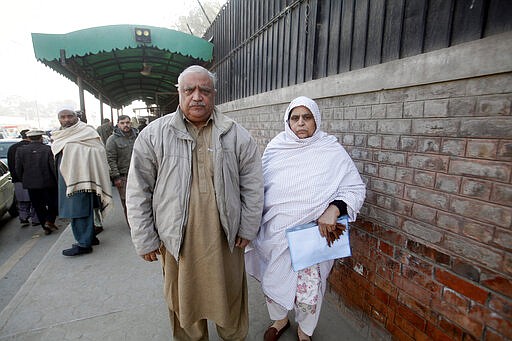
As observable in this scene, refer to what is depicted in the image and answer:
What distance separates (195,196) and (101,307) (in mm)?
1736

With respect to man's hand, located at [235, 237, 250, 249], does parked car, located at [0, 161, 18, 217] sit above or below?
below

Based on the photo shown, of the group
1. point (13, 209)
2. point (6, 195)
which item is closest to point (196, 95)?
point (6, 195)

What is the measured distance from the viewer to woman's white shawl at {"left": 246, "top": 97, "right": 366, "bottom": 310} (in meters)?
1.83

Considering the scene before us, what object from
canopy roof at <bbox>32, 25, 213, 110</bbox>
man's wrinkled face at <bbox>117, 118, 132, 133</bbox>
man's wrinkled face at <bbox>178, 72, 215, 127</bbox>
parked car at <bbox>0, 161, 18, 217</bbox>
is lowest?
parked car at <bbox>0, 161, 18, 217</bbox>

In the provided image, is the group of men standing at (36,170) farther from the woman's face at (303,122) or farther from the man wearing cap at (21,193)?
the woman's face at (303,122)

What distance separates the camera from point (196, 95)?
1664 millimetres

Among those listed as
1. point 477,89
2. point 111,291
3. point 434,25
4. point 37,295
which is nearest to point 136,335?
point 111,291

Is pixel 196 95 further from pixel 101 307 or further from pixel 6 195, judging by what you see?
pixel 6 195

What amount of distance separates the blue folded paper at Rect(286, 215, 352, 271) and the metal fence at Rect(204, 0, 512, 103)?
1219 mm

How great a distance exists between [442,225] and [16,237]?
20.2 ft

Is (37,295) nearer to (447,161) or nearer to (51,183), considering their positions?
(51,183)

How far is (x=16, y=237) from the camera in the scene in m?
4.76

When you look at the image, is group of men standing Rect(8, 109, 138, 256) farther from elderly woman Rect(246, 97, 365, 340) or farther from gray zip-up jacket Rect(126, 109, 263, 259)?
elderly woman Rect(246, 97, 365, 340)

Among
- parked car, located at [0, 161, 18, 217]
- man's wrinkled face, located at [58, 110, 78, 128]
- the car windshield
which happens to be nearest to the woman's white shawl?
man's wrinkled face, located at [58, 110, 78, 128]
